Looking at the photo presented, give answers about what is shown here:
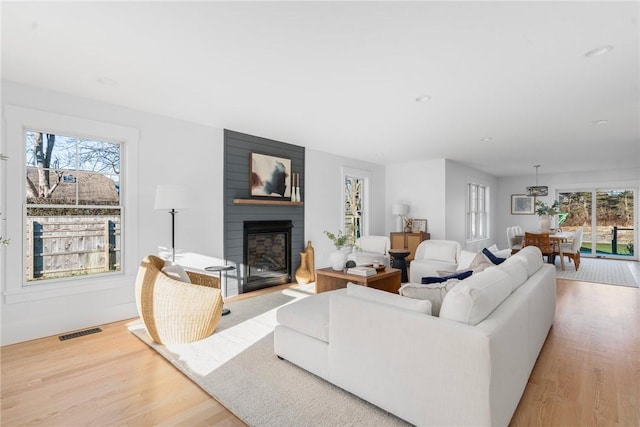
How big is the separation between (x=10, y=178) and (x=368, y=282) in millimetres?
3785

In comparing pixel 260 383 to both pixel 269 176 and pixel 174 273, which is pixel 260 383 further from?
pixel 269 176

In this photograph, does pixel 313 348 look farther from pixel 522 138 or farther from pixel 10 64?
pixel 522 138

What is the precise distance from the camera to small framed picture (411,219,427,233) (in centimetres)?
694

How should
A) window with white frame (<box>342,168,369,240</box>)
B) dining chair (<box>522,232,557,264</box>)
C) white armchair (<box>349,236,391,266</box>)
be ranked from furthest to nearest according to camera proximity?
window with white frame (<box>342,168,369,240</box>)
dining chair (<box>522,232,557,264</box>)
white armchair (<box>349,236,391,266</box>)

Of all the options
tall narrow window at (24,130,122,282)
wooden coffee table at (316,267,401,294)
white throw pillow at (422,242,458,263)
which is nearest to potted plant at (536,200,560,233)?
white throw pillow at (422,242,458,263)

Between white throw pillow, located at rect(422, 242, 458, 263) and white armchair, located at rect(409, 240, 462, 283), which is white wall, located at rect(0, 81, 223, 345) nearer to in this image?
white armchair, located at rect(409, 240, 462, 283)

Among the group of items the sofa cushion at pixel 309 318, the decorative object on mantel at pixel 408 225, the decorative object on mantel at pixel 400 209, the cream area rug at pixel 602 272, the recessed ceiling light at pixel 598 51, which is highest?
the recessed ceiling light at pixel 598 51

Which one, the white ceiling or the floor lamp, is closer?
the white ceiling

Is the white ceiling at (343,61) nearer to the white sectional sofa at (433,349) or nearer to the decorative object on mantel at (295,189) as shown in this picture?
the decorative object on mantel at (295,189)

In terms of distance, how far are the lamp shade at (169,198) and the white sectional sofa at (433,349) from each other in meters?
2.02

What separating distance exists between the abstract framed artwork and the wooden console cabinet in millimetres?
2852

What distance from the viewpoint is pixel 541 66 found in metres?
2.60

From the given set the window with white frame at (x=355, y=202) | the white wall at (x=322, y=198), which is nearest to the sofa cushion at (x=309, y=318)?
the white wall at (x=322, y=198)

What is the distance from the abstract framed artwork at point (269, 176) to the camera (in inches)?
195
